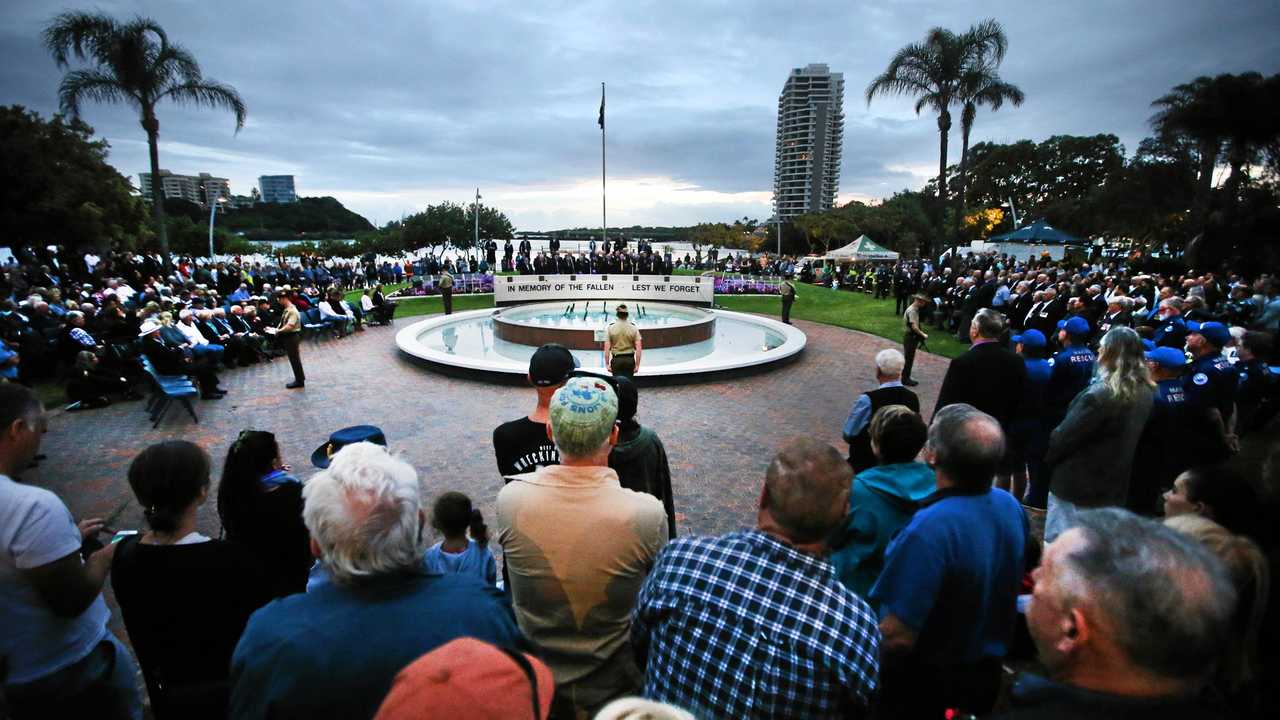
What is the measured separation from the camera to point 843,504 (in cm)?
169

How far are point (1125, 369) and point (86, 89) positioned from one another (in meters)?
26.9

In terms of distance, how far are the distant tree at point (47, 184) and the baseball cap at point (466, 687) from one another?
2755 centimetres

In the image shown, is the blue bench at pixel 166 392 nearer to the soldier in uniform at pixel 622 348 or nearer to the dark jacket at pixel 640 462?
the soldier in uniform at pixel 622 348

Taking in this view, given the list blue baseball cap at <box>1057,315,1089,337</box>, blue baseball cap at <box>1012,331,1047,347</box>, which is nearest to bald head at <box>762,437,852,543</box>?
Answer: blue baseball cap at <box>1012,331,1047,347</box>

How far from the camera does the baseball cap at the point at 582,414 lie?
87.5 inches

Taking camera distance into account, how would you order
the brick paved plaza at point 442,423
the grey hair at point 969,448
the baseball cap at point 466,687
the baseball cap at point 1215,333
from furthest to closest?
the brick paved plaza at point 442,423, the baseball cap at point 1215,333, the grey hair at point 969,448, the baseball cap at point 466,687

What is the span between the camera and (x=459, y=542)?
3529 mm

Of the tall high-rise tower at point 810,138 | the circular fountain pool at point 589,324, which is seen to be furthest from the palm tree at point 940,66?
the tall high-rise tower at point 810,138

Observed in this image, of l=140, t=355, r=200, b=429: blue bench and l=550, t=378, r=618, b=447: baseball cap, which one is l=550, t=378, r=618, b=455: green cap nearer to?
l=550, t=378, r=618, b=447: baseball cap

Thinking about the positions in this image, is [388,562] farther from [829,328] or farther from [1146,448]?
[829,328]

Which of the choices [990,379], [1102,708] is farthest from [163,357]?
[1102,708]

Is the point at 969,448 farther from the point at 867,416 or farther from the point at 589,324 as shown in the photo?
the point at 589,324

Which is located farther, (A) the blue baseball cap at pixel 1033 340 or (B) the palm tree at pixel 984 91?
(B) the palm tree at pixel 984 91

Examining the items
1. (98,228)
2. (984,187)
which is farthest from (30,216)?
(984,187)
